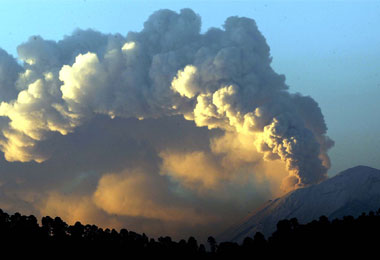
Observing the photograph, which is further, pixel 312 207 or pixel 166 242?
pixel 312 207

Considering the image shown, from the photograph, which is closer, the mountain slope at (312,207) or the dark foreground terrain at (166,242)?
the dark foreground terrain at (166,242)

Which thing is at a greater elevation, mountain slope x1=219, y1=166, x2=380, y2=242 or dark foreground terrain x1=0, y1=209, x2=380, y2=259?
mountain slope x1=219, y1=166, x2=380, y2=242

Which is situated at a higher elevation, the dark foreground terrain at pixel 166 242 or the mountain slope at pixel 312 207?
the mountain slope at pixel 312 207

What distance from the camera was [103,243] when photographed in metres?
111

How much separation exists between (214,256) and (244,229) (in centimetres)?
8421

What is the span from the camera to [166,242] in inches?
4801

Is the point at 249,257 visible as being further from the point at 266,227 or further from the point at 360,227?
the point at 266,227

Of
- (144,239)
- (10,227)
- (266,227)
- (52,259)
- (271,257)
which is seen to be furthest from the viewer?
(266,227)

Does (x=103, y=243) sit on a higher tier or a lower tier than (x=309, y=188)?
lower

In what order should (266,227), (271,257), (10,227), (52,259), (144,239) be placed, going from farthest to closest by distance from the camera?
(266,227)
(144,239)
(10,227)
(271,257)
(52,259)

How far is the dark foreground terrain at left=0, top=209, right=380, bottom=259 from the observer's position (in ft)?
330

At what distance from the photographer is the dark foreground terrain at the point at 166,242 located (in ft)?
330

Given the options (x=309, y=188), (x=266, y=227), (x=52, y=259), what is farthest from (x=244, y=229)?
(x=52, y=259)

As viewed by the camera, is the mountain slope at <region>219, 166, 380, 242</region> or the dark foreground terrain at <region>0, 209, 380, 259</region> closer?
the dark foreground terrain at <region>0, 209, 380, 259</region>
